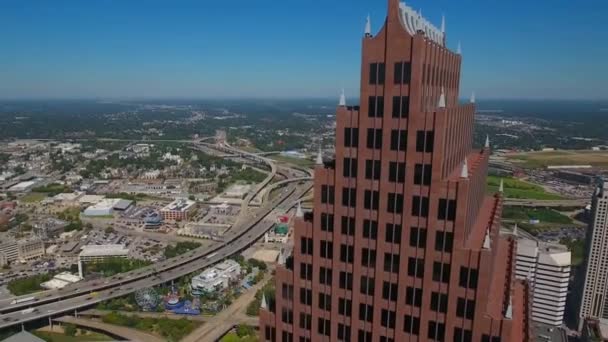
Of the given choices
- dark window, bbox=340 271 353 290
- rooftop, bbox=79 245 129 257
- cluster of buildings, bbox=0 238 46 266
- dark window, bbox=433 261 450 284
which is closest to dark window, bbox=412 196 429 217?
dark window, bbox=433 261 450 284

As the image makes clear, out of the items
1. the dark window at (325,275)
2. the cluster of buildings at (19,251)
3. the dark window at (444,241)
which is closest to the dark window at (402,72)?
the dark window at (444,241)

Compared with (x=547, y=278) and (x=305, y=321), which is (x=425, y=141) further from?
(x=547, y=278)

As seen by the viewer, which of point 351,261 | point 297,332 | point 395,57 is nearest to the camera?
point 395,57

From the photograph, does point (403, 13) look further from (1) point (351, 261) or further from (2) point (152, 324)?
(2) point (152, 324)

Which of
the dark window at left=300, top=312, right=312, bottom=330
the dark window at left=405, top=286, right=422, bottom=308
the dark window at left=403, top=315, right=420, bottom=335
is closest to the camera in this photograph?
the dark window at left=405, top=286, right=422, bottom=308

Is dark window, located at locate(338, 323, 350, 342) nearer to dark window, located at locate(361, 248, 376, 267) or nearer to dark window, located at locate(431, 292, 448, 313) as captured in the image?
dark window, located at locate(361, 248, 376, 267)

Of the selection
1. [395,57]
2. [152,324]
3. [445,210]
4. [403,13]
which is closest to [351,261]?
[445,210]
